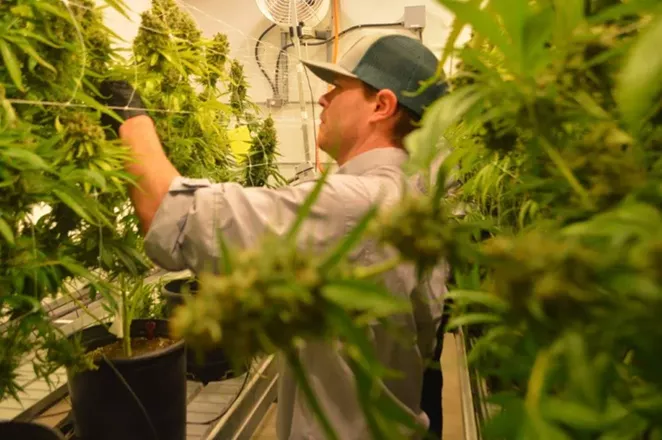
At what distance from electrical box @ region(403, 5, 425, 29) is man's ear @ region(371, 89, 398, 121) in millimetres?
2109

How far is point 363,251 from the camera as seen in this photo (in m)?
0.96

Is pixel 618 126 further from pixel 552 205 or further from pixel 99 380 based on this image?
pixel 99 380

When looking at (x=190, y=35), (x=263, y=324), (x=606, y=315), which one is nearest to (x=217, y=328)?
(x=263, y=324)

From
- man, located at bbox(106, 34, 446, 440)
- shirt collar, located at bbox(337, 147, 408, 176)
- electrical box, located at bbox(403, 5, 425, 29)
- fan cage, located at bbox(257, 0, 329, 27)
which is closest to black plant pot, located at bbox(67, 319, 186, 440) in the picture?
man, located at bbox(106, 34, 446, 440)

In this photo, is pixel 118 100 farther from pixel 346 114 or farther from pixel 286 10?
pixel 286 10

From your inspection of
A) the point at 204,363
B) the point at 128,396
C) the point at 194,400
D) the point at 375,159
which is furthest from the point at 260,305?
the point at 194,400

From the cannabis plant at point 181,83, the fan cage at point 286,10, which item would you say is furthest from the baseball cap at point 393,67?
the fan cage at point 286,10

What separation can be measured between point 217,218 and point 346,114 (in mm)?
417

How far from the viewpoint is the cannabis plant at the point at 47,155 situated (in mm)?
764

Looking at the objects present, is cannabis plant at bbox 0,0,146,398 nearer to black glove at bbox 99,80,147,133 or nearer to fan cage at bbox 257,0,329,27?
black glove at bbox 99,80,147,133

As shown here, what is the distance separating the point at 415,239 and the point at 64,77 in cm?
75

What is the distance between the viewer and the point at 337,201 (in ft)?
3.00

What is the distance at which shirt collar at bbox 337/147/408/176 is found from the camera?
107cm

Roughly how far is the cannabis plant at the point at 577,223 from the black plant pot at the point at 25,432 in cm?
92
